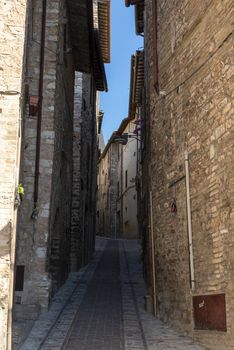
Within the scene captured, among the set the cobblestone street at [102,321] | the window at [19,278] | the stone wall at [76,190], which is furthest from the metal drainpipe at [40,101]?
the stone wall at [76,190]

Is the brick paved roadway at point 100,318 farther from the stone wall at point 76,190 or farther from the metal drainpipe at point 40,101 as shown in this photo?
the metal drainpipe at point 40,101

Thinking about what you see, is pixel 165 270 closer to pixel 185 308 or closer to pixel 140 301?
pixel 185 308

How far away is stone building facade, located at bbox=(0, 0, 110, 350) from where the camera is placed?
272 inches

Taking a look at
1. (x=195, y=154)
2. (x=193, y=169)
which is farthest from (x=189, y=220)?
(x=195, y=154)

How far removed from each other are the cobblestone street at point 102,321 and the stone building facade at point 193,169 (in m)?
0.49

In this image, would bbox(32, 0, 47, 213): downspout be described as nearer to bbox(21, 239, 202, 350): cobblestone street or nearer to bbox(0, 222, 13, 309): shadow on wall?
bbox(21, 239, 202, 350): cobblestone street

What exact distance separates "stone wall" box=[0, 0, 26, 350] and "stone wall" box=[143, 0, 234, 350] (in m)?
2.82

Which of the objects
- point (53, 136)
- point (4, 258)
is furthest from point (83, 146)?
point (4, 258)

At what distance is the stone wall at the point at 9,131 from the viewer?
6.51 m

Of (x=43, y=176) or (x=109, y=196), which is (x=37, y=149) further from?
(x=109, y=196)

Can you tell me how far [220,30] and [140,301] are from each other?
6.67m

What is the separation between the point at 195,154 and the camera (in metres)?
8.02

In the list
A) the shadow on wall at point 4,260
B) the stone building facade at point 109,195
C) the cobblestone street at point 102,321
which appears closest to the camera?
the shadow on wall at point 4,260

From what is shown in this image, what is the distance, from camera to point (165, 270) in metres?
9.50
